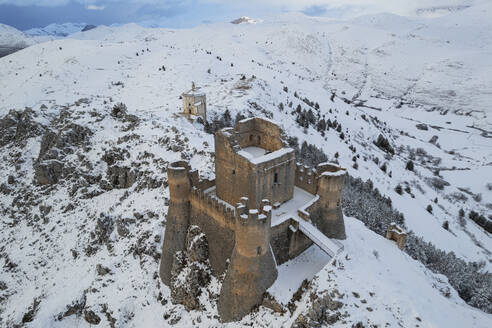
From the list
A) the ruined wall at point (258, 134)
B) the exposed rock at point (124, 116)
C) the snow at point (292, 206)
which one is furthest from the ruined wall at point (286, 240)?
the exposed rock at point (124, 116)

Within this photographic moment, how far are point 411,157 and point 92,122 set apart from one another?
7691 cm

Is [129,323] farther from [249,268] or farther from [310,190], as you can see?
[310,190]

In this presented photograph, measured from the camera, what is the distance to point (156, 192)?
1163 inches

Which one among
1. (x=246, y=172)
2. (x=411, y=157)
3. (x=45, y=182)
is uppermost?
(x=246, y=172)

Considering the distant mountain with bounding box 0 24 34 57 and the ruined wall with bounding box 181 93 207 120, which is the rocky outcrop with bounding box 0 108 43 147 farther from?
the distant mountain with bounding box 0 24 34 57

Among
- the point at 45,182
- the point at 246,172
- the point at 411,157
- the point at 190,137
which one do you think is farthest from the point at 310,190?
the point at 411,157

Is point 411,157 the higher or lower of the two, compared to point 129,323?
lower

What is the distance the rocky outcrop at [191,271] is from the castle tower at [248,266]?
2637 mm

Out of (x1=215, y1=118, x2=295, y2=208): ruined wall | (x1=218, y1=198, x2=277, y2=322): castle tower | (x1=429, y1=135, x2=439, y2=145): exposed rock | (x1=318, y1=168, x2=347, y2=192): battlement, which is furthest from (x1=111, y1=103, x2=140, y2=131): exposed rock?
(x1=429, y1=135, x2=439, y2=145): exposed rock

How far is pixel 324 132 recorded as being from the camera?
58.7 meters

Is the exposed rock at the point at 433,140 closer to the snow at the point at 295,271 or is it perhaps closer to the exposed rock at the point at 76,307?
the snow at the point at 295,271

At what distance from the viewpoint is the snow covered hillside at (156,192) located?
61.2 feet

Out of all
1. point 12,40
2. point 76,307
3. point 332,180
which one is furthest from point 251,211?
point 12,40

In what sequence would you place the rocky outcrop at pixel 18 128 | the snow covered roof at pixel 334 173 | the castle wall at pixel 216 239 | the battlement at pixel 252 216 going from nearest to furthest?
the battlement at pixel 252 216
the castle wall at pixel 216 239
the snow covered roof at pixel 334 173
the rocky outcrop at pixel 18 128
